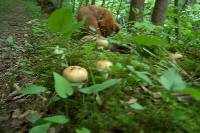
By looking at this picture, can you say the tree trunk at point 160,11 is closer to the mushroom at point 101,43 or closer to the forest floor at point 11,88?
the forest floor at point 11,88

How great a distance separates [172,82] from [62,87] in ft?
2.05

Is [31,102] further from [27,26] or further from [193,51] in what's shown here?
[27,26]

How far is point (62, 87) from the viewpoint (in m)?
1.97

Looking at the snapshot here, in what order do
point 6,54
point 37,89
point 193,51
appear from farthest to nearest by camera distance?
1. point 6,54
2. point 193,51
3. point 37,89

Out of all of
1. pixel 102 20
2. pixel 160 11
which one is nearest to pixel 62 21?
pixel 102 20

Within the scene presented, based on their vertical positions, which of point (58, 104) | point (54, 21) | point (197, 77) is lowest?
point (58, 104)

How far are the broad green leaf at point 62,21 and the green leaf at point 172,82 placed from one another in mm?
773

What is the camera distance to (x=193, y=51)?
10.4 ft

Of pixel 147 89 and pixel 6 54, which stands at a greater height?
pixel 147 89

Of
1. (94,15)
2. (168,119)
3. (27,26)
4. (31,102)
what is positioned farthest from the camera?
(27,26)

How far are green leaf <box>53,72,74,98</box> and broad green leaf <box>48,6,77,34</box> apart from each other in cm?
42

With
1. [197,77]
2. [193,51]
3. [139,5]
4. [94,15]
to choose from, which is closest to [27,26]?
[139,5]

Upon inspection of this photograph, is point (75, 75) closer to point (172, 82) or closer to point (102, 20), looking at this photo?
point (172, 82)

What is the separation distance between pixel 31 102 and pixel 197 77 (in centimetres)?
128
